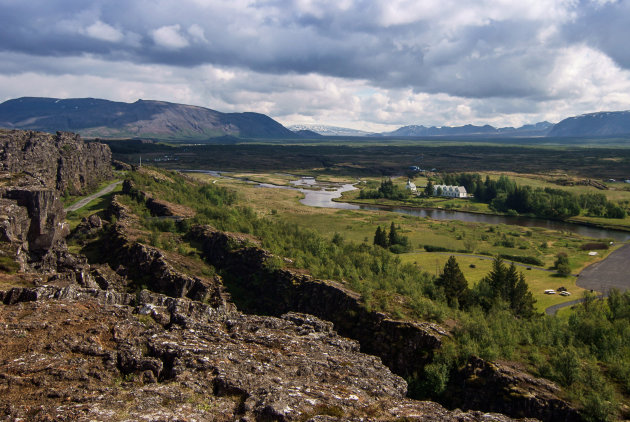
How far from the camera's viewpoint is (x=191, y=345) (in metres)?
19.8

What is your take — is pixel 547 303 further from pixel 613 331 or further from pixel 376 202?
pixel 376 202

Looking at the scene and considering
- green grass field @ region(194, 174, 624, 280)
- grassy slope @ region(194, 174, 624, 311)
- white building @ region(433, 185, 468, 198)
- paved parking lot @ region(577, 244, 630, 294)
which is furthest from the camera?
white building @ region(433, 185, 468, 198)

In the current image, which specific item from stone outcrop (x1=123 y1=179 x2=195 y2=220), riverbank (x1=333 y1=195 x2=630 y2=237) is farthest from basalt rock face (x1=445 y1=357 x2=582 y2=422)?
riverbank (x1=333 y1=195 x2=630 y2=237)

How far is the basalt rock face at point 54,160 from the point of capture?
75.2m

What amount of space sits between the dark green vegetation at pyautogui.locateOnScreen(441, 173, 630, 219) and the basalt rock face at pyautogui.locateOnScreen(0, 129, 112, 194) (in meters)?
135

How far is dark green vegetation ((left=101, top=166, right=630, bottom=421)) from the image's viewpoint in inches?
1127

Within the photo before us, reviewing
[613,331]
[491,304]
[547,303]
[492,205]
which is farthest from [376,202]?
[613,331]

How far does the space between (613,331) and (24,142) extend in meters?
104

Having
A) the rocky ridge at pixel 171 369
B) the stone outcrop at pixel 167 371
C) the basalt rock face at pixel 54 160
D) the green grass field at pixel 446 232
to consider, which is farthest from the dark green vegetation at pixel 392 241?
Result: the stone outcrop at pixel 167 371

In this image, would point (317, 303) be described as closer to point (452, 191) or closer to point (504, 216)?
point (504, 216)

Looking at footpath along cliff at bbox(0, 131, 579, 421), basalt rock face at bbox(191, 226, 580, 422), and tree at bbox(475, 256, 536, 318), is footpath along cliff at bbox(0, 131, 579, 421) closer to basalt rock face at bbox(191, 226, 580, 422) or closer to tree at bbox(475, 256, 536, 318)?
basalt rock face at bbox(191, 226, 580, 422)

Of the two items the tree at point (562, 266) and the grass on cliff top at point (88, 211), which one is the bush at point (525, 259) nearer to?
the tree at point (562, 266)

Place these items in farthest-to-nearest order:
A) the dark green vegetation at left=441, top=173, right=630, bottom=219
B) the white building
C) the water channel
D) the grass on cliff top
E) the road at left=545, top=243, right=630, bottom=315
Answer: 1. the white building
2. the dark green vegetation at left=441, top=173, right=630, bottom=219
3. the water channel
4. the road at left=545, top=243, right=630, bottom=315
5. the grass on cliff top

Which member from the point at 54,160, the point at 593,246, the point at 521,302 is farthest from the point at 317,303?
the point at 593,246
